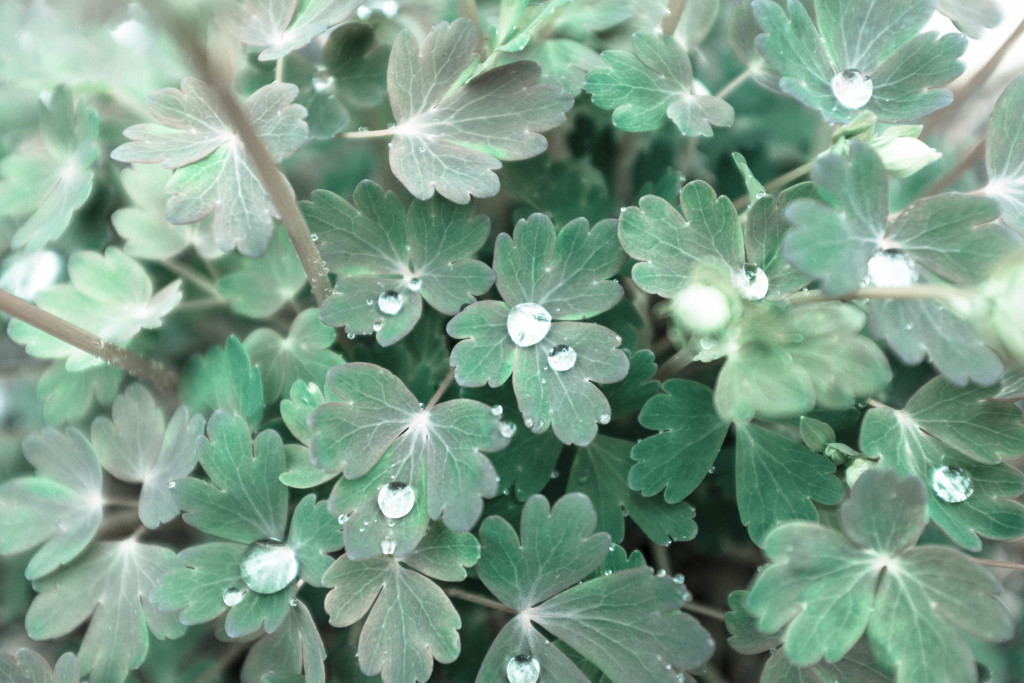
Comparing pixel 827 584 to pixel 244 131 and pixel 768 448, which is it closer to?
pixel 768 448

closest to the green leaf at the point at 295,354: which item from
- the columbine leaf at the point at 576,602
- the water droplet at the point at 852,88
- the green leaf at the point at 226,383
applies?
the green leaf at the point at 226,383

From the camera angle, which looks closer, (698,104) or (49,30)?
(698,104)

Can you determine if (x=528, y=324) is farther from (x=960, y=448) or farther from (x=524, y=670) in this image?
(x=960, y=448)

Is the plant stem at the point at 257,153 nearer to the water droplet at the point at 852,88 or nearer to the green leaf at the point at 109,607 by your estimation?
the green leaf at the point at 109,607

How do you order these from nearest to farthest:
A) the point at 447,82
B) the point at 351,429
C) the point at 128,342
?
the point at 351,429 < the point at 447,82 < the point at 128,342

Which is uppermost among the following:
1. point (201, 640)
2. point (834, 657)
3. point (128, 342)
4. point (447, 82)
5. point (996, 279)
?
point (447, 82)

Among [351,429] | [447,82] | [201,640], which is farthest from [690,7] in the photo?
[201,640]
